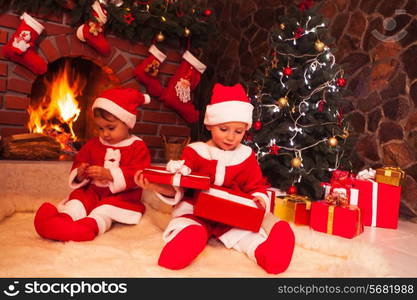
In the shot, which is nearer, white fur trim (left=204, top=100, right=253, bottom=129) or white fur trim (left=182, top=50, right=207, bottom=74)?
white fur trim (left=204, top=100, right=253, bottom=129)

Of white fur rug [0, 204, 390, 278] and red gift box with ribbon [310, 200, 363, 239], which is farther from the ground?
red gift box with ribbon [310, 200, 363, 239]

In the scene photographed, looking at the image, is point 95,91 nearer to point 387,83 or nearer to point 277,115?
point 277,115

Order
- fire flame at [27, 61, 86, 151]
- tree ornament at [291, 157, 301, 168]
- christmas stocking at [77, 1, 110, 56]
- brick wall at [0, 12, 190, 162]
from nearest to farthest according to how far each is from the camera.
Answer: tree ornament at [291, 157, 301, 168], brick wall at [0, 12, 190, 162], christmas stocking at [77, 1, 110, 56], fire flame at [27, 61, 86, 151]

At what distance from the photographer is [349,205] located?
221 cm

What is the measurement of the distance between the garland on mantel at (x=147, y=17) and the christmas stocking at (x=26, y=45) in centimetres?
14

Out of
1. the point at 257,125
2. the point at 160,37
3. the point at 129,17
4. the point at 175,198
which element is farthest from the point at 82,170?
the point at 160,37

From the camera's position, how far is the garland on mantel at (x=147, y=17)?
2900 mm

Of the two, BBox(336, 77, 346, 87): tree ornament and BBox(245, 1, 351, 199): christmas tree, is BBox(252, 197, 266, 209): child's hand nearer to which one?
BBox(245, 1, 351, 199): christmas tree

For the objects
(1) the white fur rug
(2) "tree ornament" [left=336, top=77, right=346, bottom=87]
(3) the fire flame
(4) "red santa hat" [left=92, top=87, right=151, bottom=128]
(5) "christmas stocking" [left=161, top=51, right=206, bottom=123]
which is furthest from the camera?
(5) "christmas stocking" [left=161, top=51, right=206, bottom=123]

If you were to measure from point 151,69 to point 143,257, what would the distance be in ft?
6.60

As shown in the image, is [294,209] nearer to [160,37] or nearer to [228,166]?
[228,166]

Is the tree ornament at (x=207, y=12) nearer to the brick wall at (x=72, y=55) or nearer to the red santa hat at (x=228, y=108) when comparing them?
the brick wall at (x=72, y=55)

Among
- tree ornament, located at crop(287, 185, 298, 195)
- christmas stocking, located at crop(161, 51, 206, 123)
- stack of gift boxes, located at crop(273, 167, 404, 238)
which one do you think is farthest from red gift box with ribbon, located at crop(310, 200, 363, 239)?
christmas stocking, located at crop(161, 51, 206, 123)

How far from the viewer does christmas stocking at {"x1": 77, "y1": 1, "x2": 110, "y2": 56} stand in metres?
2.98
